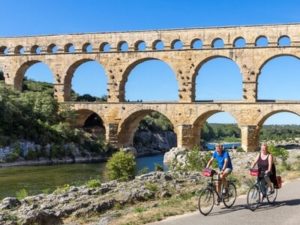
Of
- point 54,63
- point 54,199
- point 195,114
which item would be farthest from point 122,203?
point 54,63

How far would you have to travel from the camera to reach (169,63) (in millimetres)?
48594

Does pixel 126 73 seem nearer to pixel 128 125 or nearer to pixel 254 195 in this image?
pixel 128 125

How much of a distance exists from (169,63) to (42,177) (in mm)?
19914

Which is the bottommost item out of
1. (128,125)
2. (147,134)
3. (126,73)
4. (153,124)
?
(147,134)

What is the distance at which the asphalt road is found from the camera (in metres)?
11.2

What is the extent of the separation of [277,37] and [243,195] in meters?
32.2

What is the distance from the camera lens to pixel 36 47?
2201 inches

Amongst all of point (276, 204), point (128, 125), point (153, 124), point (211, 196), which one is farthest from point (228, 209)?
point (153, 124)

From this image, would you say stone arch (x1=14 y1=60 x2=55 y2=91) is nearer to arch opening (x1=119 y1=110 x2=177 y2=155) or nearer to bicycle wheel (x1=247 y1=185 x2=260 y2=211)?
arch opening (x1=119 y1=110 x2=177 y2=155)

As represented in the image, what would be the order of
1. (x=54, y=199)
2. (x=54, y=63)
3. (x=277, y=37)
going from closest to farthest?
(x=54, y=199) < (x=277, y=37) < (x=54, y=63)

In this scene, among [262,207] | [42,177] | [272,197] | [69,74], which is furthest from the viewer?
[69,74]

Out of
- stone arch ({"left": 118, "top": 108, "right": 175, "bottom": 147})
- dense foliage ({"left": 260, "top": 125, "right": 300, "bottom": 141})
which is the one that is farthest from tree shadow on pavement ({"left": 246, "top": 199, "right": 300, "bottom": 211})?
dense foliage ({"left": 260, "top": 125, "right": 300, "bottom": 141})

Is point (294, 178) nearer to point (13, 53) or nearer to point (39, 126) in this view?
point (39, 126)

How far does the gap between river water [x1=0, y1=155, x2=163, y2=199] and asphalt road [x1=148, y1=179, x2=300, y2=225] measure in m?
13.1
